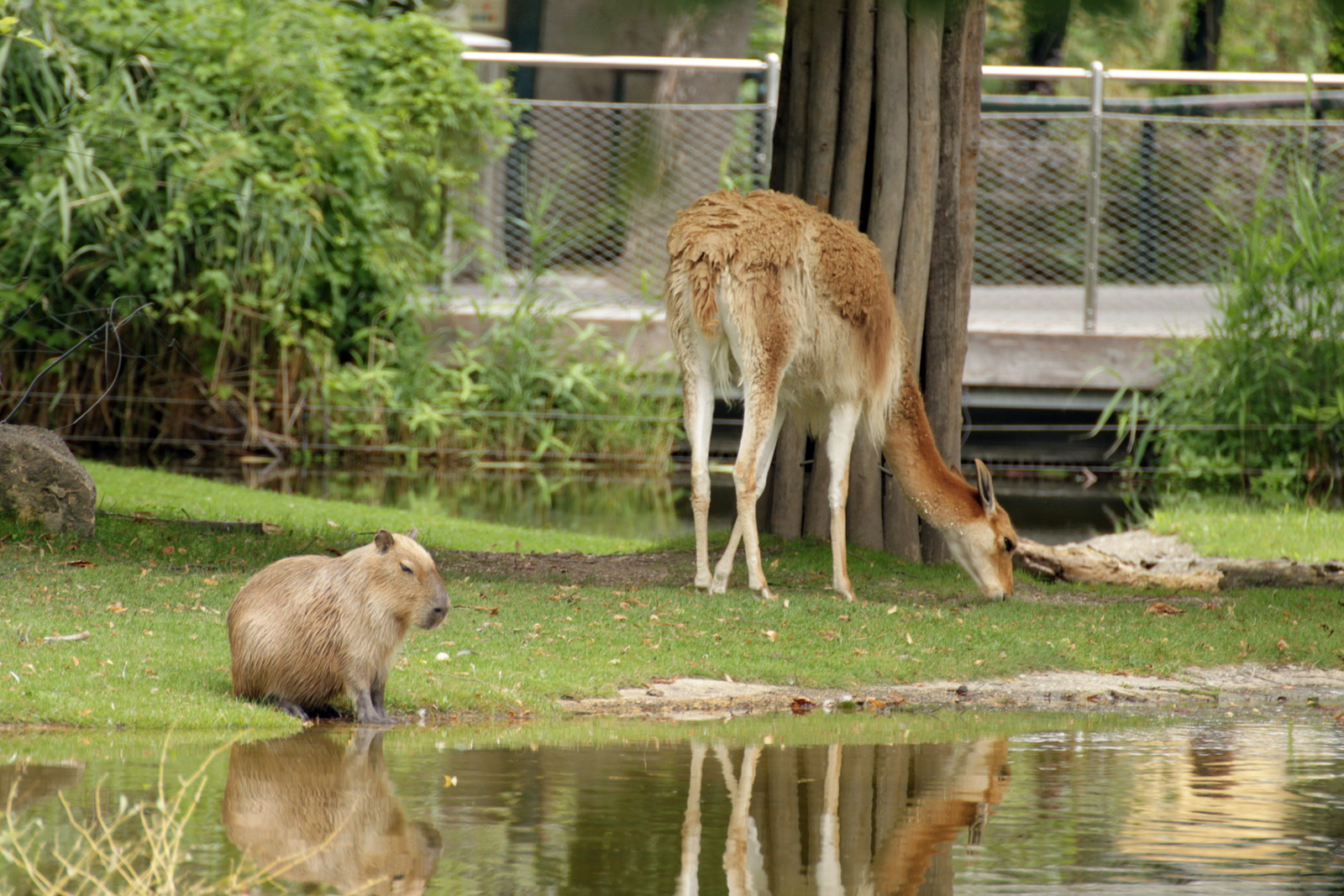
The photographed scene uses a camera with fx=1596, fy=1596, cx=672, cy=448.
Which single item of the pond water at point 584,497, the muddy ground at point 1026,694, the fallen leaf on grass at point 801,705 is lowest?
the pond water at point 584,497

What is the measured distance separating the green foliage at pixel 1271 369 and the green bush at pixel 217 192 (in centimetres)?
757

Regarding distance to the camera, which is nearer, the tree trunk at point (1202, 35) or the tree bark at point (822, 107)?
the tree trunk at point (1202, 35)

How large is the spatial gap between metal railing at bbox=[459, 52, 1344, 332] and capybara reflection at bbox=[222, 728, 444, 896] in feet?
34.2

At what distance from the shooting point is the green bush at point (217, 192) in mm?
14719

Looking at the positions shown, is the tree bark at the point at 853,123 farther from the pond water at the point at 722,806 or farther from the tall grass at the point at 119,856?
the tall grass at the point at 119,856

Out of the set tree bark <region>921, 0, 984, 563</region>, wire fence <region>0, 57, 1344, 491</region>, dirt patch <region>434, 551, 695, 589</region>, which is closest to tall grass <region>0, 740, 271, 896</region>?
dirt patch <region>434, 551, 695, 589</region>

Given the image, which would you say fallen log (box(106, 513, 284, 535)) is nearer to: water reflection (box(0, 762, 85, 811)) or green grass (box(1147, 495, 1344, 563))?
water reflection (box(0, 762, 85, 811))

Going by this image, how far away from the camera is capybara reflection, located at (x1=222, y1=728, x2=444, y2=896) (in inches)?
158

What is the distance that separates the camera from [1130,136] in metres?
16.3

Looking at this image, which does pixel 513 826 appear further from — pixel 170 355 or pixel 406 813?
pixel 170 355

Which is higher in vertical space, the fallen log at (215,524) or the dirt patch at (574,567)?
the fallen log at (215,524)

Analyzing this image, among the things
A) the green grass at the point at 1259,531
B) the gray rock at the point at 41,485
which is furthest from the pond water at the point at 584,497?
the gray rock at the point at 41,485

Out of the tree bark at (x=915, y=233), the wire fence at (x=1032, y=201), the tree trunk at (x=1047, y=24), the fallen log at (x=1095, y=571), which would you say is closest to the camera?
the tree trunk at (x=1047, y=24)

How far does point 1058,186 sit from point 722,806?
13406 millimetres
